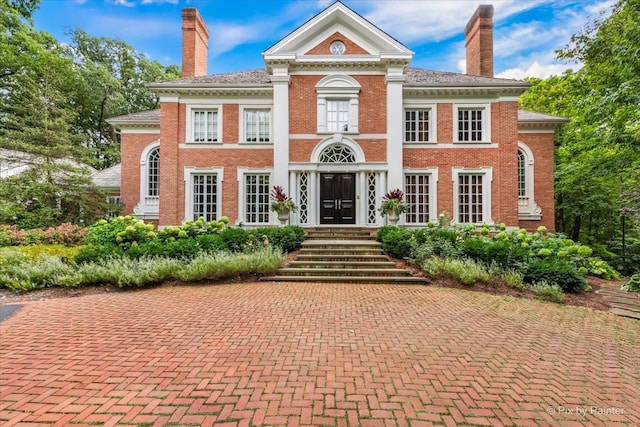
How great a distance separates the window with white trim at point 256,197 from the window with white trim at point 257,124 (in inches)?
67.0

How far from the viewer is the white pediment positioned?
12562 millimetres

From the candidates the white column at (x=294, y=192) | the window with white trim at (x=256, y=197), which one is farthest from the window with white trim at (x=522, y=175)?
the window with white trim at (x=256, y=197)

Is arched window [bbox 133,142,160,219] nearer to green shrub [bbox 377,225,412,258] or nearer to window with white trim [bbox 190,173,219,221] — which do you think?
window with white trim [bbox 190,173,219,221]

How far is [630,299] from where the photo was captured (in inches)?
261

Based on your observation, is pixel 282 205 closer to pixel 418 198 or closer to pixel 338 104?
pixel 338 104

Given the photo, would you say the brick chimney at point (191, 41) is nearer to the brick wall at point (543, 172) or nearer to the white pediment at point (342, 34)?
the white pediment at point (342, 34)

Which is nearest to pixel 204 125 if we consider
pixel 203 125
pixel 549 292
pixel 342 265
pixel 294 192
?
pixel 203 125

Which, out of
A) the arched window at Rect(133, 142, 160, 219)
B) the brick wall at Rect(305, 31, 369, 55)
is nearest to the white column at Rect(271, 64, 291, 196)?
the brick wall at Rect(305, 31, 369, 55)

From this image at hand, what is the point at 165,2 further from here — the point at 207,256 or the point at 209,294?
the point at 209,294

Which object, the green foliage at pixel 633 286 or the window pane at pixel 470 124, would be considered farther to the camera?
the window pane at pixel 470 124

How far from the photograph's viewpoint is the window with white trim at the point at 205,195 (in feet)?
44.8

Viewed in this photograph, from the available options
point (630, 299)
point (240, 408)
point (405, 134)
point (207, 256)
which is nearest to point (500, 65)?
point (405, 134)

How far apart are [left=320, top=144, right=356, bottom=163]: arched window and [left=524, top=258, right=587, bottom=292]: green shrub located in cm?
782

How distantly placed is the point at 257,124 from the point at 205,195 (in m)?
4.02
